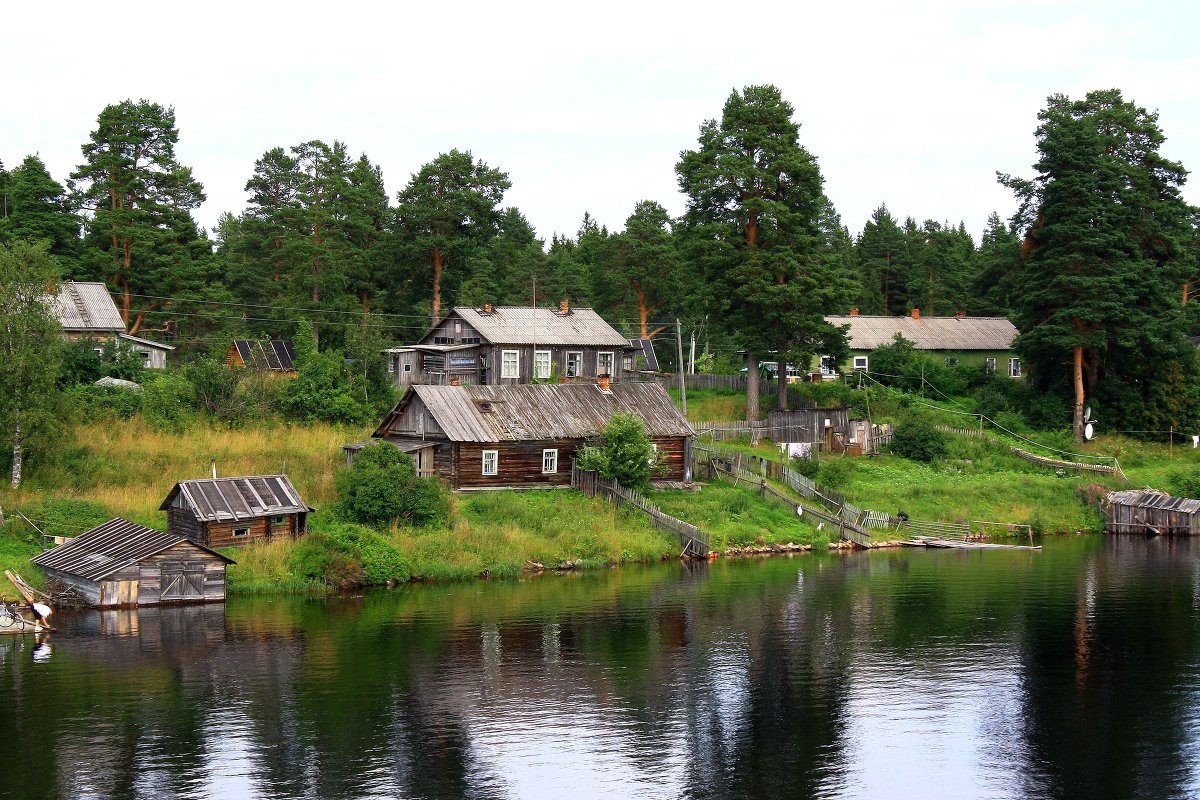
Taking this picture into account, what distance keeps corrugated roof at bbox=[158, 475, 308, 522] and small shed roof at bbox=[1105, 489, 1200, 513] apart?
44615 millimetres

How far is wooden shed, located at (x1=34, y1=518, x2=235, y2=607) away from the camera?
42594 mm

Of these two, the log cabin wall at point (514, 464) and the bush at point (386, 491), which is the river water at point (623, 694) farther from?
A: the log cabin wall at point (514, 464)

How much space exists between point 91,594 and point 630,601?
63.9 feet

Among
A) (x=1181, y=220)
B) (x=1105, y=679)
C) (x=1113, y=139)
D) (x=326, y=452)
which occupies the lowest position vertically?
(x=1105, y=679)

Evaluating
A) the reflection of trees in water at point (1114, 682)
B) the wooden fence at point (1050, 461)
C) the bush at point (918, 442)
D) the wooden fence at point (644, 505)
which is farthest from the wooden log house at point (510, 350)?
the reflection of trees in water at point (1114, 682)

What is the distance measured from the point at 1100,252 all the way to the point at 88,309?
63520mm

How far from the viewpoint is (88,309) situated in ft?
240

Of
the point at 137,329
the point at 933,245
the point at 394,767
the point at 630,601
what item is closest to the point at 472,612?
the point at 630,601

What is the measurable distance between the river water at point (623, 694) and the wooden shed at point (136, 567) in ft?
3.85

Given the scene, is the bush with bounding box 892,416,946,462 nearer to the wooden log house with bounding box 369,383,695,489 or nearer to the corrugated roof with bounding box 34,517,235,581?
the wooden log house with bounding box 369,383,695,489

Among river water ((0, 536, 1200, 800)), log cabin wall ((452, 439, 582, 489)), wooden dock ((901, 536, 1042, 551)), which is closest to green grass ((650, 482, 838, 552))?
wooden dock ((901, 536, 1042, 551))

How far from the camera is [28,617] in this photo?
134 feet

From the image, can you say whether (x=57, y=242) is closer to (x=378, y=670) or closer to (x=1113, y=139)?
(x=378, y=670)

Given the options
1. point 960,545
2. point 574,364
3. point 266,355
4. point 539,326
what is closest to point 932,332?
point 574,364
